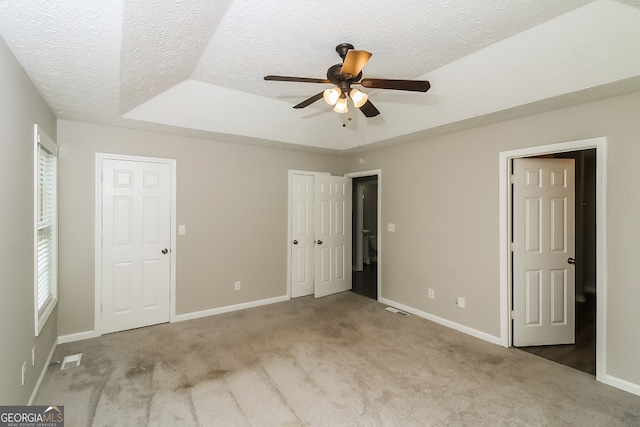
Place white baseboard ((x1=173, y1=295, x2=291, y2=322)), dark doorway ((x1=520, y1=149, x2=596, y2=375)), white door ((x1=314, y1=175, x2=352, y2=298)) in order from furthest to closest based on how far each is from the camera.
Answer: white door ((x1=314, y1=175, x2=352, y2=298)) < dark doorway ((x1=520, y1=149, x2=596, y2=375)) < white baseboard ((x1=173, y1=295, x2=291, y2=322))

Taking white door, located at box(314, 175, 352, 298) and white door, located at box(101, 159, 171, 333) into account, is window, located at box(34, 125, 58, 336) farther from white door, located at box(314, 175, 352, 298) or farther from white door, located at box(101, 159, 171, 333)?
white door, located at box(314, 175, 352, 298)

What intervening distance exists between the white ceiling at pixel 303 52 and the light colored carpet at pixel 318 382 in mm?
2438

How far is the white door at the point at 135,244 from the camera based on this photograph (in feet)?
10.9

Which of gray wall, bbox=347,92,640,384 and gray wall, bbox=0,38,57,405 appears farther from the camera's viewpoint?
gray wall, bbox=347,92,640,384

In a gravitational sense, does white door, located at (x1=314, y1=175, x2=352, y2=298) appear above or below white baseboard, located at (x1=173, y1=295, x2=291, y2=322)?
above

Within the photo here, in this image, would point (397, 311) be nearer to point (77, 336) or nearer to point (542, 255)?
point (542, 255)

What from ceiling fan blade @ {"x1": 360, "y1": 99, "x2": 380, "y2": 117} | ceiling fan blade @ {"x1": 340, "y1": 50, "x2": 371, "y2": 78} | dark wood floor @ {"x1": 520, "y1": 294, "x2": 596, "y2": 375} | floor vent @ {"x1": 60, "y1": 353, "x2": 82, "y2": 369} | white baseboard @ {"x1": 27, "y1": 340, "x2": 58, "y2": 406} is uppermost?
ceiling fan blade @ {"x1": 340, "y1": 50, "x2": 371, "y2": 78}

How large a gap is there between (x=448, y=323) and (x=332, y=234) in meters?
2.24

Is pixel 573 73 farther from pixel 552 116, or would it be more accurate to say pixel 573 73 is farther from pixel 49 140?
pixel 49 140

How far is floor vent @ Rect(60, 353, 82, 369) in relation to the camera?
2.62m

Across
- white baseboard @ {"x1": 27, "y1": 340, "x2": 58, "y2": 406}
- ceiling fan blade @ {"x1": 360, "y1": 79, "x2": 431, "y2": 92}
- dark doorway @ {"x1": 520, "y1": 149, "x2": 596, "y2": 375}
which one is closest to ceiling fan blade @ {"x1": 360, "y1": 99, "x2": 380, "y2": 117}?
ceiling fan blade @ {"x1": 360, "y1": 79, "x2": 431, "y2": 92}

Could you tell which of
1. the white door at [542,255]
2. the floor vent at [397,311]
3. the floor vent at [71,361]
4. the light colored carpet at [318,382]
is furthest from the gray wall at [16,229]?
the white door at [542,255]

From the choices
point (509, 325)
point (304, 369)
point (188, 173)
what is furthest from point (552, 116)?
point (188, 173)

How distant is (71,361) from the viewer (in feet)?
8.87
